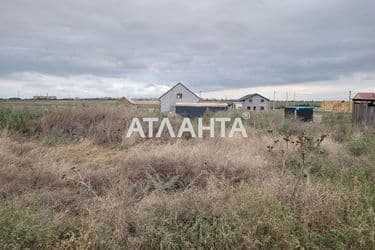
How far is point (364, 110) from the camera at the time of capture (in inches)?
584

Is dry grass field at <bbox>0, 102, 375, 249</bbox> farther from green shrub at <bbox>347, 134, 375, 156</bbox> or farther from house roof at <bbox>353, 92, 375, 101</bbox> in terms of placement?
house roof at <bbox>353, 92, 375, 101</bbox>

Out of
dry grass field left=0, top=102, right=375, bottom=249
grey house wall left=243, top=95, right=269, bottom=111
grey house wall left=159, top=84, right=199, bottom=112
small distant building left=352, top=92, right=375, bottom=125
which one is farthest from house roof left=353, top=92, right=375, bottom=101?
grey house wall left=243, top=95, right=269, bottom=111

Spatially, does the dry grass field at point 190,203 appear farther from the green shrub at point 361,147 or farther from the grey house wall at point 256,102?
the grey house wall at point 256,102

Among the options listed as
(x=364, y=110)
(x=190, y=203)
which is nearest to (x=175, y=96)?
(x=364, y=110)

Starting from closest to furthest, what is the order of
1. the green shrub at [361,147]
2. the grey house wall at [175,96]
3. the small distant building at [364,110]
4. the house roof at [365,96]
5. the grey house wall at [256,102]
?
the green shrub at [361,147], the small distant building at [364,110], the house roof at [365,96], the grey house wall at [175,96], the grey house wall at [256,102]

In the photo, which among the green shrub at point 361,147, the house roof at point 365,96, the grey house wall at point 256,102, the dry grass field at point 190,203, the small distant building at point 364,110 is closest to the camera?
the dry grass field at point 190,203

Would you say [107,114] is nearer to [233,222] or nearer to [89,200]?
[89,200]

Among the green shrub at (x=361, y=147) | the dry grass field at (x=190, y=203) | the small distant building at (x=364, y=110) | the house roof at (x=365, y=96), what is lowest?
the dry grass field at (x=190, y=203)

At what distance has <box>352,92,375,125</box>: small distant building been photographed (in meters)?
14.5

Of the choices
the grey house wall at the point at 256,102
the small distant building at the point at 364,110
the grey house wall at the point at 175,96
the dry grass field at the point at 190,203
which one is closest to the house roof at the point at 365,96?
the small distant building at the point at 364,110

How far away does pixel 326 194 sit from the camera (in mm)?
3916

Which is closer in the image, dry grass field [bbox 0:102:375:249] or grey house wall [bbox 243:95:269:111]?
dry grass field [bbox 0:102:375:249]

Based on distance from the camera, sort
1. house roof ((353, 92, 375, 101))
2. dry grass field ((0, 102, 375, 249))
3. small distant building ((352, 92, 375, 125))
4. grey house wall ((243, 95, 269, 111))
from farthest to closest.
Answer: grey house wall ((243, 95, 269, 111)), house roof ((353, 92, 375, 101)), small distant building ((352, 92, 375, 125)), dry grass field ((0, 102, 375, 249))

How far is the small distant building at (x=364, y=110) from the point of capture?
47.6 feet
